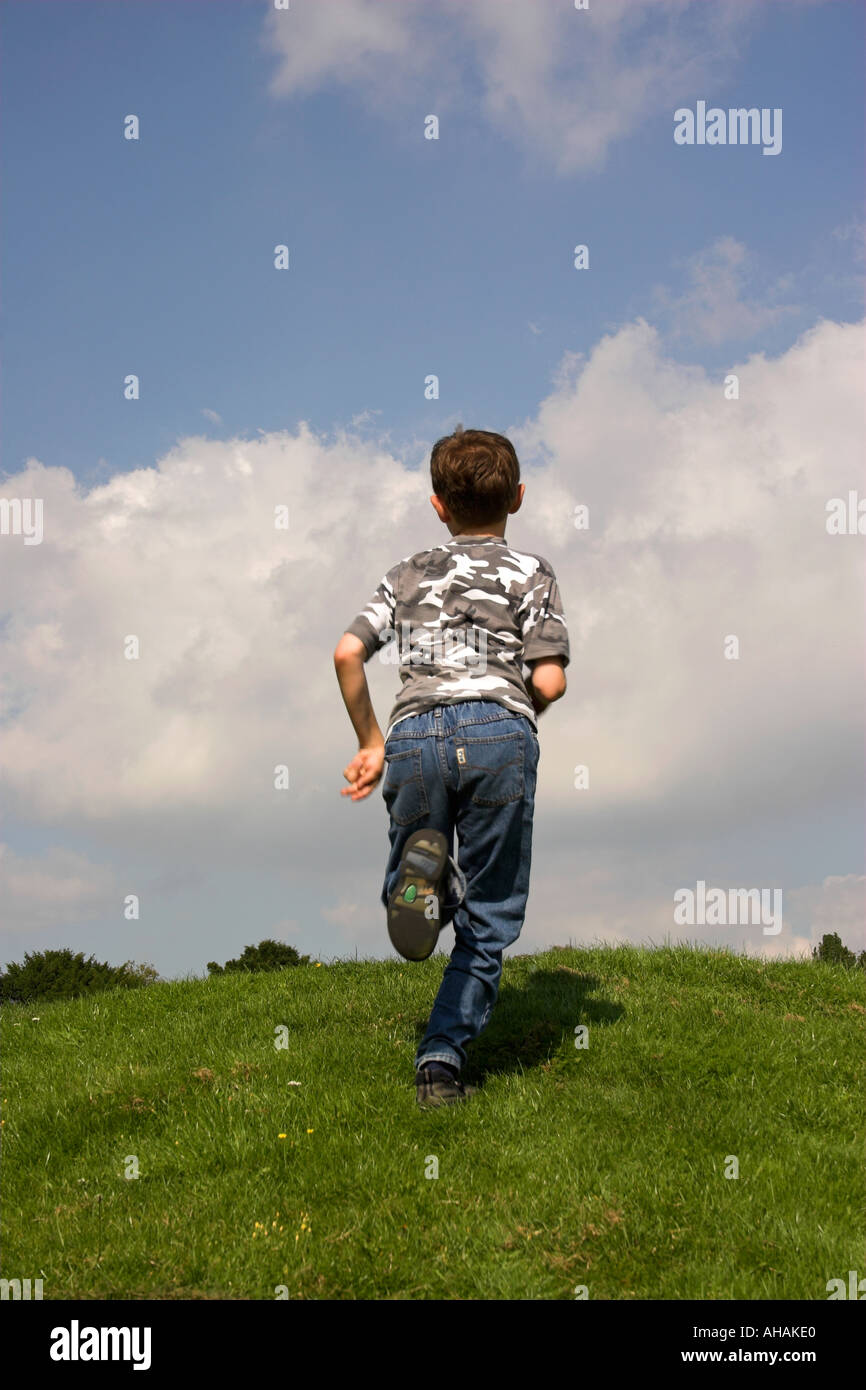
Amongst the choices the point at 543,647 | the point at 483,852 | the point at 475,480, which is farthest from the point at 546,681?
the point at 475,480

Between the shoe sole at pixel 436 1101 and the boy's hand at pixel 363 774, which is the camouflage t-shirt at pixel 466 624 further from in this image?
the shoe sole at pixel 436 1101

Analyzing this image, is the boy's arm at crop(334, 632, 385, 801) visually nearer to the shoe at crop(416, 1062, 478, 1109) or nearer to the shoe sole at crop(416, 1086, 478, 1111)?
the shoe at crop(416, 1062, 478, 1109)

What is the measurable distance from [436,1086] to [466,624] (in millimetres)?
2621

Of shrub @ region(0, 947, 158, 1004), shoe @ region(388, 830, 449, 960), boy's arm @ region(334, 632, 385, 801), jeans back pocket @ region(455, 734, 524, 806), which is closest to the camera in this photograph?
shoe @ region(388, 830, 449, 960)

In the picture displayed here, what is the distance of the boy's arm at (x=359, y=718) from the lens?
18.4 feet

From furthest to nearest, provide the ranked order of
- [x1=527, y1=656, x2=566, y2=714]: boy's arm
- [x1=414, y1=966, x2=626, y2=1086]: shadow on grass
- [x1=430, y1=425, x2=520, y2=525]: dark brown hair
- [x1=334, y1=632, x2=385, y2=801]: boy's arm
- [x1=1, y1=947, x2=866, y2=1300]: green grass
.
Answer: [x1=414, y1=966, x2=626, y2=1086]: shadow on grass → [x1=430, y1=425, x2=520, y2=525]: dark brown hair → [x1=527, y1=656, x2=566, y2=714]: boy's arm → [x1=334, y1=632, x2=385, y2=801]: boy's arm → [x1=1, y1=947, x2=866, y2=1300]: green grass

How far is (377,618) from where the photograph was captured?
5.87 metres

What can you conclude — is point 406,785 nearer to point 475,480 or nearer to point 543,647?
point 543,647

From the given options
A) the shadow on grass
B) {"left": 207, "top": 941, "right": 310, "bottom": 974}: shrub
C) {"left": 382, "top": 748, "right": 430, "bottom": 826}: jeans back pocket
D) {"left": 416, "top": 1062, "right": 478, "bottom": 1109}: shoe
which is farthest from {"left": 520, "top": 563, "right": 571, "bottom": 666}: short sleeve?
{"left": 207, "top": 941, "right": 310, "bottom": 974}: shrub

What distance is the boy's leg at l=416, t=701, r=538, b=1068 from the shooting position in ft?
18.0

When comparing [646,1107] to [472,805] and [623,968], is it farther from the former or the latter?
[623,968]

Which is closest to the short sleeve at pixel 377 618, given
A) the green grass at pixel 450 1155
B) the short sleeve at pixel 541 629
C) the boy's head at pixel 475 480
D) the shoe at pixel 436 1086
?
the boy's head at pixel 475 480

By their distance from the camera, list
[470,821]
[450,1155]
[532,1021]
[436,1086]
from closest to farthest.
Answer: [450,1155] < [470,821] < [436,1086] < [532,1021]
